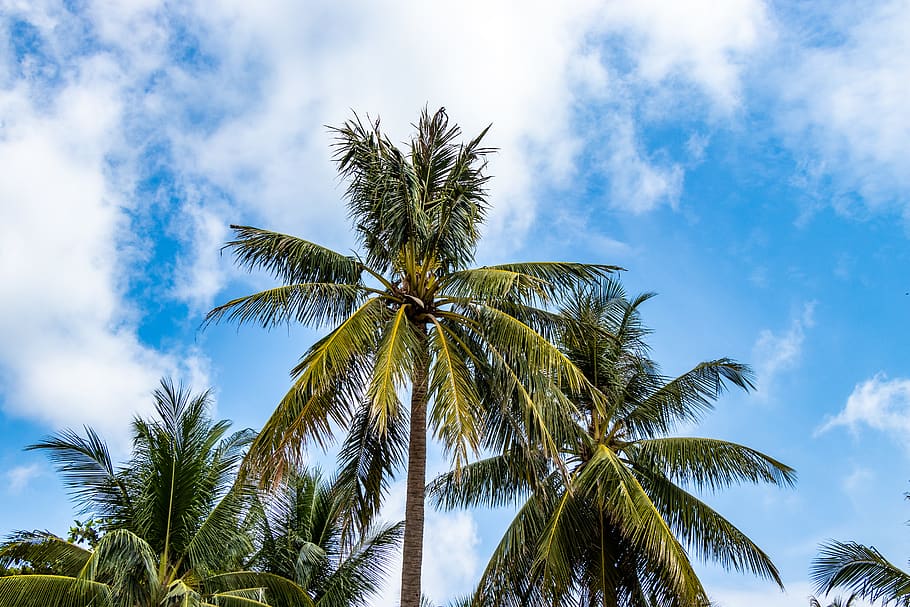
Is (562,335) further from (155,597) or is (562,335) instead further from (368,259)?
(155,597)

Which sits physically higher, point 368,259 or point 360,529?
point 368,259

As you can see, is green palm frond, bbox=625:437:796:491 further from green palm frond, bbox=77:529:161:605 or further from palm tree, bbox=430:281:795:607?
green palm frond, bbox=77:529:161:605

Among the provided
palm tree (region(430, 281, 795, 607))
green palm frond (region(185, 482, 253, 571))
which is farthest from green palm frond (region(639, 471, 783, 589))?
green palm frond (region(185, 482, 253, 571))

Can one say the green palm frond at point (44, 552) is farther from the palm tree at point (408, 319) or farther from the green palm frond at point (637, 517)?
the green palm frond at point (637, 517)

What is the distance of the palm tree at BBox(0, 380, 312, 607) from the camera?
13539 mm

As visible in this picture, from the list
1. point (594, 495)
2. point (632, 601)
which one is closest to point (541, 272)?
point (594, 495)

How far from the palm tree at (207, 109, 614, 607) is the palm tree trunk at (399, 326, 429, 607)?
0.06ft

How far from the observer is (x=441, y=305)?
1395 centimetres

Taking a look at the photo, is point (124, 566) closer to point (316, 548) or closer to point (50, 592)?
point (50, 592)

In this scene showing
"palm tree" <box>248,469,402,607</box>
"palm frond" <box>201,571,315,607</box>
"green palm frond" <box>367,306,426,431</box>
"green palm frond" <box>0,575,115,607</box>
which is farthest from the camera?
"palm tree" <box>248,469,402,607</box>

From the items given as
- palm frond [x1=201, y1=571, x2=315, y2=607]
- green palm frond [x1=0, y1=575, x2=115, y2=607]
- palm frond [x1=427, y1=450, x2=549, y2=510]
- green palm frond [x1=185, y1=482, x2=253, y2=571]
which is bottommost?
green palm frond [x1=0, y1=575, x2=115, y2=607]

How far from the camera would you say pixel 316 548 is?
729 inches

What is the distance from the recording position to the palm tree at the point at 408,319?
1241 centimetres

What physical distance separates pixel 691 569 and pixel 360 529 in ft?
17.1
